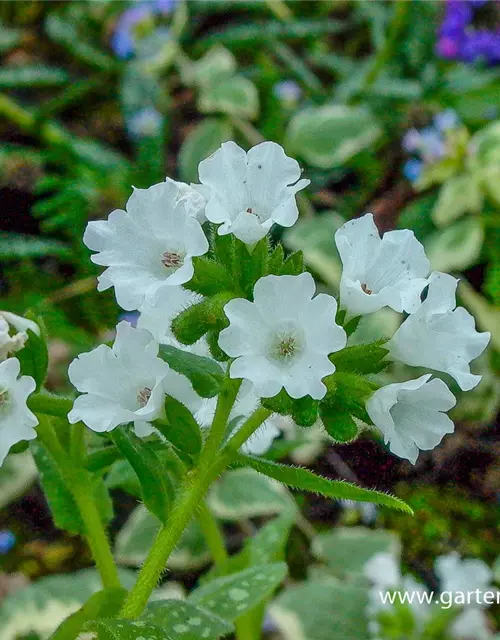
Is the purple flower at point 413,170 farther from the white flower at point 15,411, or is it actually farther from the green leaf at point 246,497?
the white flower at point 15,411

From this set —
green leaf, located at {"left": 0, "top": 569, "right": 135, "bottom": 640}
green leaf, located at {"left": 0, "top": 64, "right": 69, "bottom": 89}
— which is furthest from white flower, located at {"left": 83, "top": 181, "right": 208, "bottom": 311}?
green leaf, located at {"left": 0, "top": 64, "right": 69, "bottom": 89}

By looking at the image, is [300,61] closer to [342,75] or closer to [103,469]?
[342,75]

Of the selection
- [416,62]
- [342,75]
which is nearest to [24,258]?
[342,75]

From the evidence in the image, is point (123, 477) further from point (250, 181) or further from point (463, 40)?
point (463, 40)

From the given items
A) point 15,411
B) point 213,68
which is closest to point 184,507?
point 15,411

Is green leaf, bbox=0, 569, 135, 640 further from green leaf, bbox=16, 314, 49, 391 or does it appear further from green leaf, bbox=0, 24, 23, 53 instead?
green leaf, bbox=0, 24, 23, 53

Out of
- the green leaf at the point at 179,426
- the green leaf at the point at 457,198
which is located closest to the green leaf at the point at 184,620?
the green leaf at the point at 179,426
